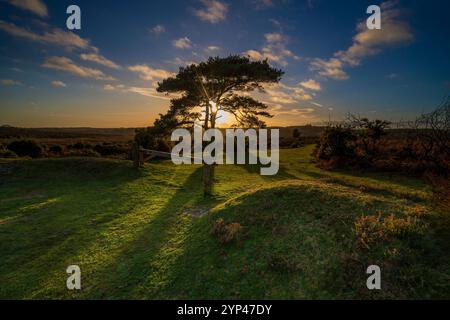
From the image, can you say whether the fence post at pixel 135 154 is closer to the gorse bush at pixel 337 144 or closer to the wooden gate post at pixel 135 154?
the wooden gate post at pixel 135 154

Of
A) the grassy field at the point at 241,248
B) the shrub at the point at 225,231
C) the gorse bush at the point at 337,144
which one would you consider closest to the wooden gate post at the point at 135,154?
the grassy field at the point at 241,248

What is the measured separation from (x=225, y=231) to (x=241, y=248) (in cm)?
82

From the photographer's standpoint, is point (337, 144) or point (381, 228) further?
point (337, 144)

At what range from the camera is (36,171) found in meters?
16.6

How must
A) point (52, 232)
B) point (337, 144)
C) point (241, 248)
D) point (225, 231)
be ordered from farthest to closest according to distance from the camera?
point (337, 144) → point (52, 232) → point (225, 231) → point (241, 248)

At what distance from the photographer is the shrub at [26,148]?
28000 millimetres

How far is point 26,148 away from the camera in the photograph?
28.7 m

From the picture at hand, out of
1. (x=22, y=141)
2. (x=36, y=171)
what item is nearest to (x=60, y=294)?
(x=36, y=171)

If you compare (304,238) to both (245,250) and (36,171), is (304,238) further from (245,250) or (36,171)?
(36,171)

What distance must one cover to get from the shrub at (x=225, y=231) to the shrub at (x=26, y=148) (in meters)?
29.8

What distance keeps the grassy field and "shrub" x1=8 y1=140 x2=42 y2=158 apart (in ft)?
70.3

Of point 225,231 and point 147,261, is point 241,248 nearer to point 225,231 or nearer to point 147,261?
point 225,231

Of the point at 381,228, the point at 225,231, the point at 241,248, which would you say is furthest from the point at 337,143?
the point at 241,248
